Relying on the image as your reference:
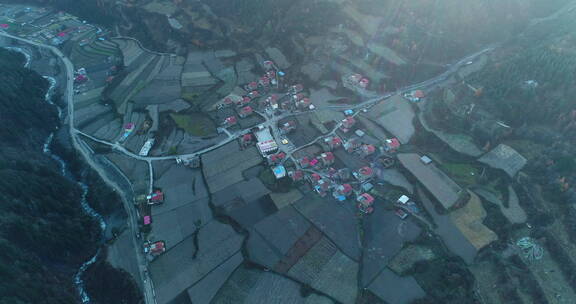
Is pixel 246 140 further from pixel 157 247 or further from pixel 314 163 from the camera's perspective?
pixel 157 247

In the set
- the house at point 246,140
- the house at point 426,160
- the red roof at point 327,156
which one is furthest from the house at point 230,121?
the house at point 426,160

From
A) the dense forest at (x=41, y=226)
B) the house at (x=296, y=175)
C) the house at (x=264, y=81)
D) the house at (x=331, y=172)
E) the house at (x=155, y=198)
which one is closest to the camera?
the dense forest at (x=41, y=226)

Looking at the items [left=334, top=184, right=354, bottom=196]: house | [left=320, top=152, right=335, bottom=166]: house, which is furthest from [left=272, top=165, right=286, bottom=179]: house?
[left=334, top=184, right=354, bottom=196]: house

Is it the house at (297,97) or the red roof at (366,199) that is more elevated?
the house at (297,97)

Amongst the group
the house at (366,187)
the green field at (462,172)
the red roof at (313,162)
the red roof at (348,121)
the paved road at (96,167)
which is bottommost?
the paved road at (96,167)

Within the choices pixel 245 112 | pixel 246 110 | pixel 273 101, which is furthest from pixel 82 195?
pixel 273 101

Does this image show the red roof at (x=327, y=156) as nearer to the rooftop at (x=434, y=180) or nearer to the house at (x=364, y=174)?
the house at (x=364, y=174)
